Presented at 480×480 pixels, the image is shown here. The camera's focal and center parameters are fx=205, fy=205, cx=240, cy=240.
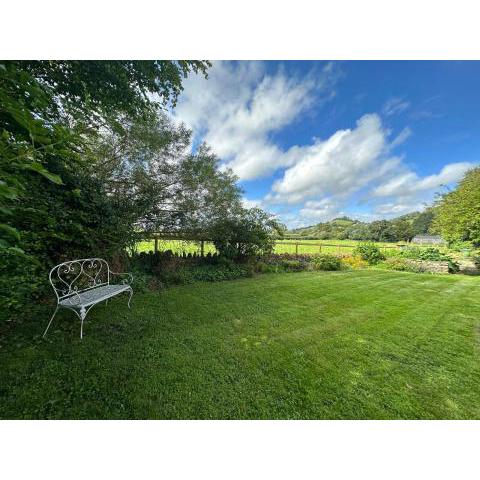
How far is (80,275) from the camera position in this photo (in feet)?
12.9

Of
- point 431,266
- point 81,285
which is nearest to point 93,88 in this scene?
point 81,285

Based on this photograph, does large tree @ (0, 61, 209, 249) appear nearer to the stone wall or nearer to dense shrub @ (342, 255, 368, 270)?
dense shrub @ (342, 255, 368, 270)

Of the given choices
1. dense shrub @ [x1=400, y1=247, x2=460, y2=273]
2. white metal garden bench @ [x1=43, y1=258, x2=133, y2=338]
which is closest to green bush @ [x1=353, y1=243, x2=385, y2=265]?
dense shrub @ [x1=400, y1=247, x2=460, y2=273]

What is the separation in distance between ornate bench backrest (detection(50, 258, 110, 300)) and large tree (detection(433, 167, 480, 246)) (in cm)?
1470

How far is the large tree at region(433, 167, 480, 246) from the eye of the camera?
963 centimetres

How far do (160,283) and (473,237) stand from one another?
46.3 feet

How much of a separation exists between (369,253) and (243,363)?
1210cm

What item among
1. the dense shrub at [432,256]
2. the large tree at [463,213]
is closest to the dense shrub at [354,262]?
the dense shrub at [432,256]

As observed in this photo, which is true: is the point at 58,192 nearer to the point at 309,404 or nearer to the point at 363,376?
the point at 309,404

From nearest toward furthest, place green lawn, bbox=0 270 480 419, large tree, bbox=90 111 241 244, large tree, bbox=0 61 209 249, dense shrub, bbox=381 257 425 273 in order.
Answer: green lawn, bbox=0 270 480 419 < large tree, bbox=0 61 209 249 < large tree, bbox=90 111 241 244 < dense shrub, bbox=381 257 425 273

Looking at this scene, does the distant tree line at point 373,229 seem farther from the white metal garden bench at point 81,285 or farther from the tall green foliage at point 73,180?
the white metal garden bench at point 81,285
